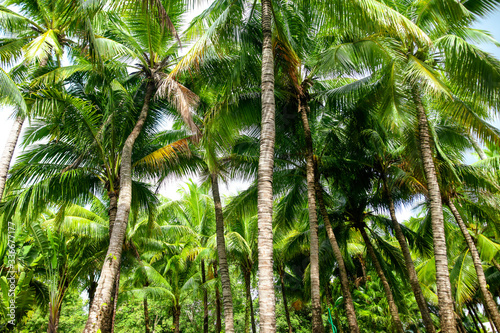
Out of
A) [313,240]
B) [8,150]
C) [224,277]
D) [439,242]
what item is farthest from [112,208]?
[439,242]

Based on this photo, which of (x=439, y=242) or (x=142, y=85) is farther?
(x=142, y=85)

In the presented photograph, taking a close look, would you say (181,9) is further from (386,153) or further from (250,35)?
(386,153)

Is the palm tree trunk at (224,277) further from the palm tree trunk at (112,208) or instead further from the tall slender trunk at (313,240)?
the palm tree trunk at (112,208)

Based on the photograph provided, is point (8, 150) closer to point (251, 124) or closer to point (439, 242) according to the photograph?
point (251, 124)

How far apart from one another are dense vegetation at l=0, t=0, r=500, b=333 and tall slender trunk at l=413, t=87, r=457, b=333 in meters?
0.03

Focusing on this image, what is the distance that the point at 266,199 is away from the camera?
18.2 feet

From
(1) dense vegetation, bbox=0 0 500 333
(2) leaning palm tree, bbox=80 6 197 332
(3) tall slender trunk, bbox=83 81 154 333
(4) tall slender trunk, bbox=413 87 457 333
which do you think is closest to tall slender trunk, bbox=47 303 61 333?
(1) dense vegetation, bbox=0 0 500 333

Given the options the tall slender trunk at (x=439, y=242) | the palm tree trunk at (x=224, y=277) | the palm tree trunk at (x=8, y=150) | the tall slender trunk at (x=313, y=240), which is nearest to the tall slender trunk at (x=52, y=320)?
the palm tree trunk at (x=8, y=150)

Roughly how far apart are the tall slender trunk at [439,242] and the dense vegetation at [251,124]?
0.09 feet

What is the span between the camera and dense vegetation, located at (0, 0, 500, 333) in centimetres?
727

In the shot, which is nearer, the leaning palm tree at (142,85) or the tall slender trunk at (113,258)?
the tall slender trunk at (113,258)

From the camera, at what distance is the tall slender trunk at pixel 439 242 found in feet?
21.4

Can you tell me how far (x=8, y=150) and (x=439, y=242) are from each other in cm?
968

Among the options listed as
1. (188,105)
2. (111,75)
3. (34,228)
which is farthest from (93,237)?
(188,105)
